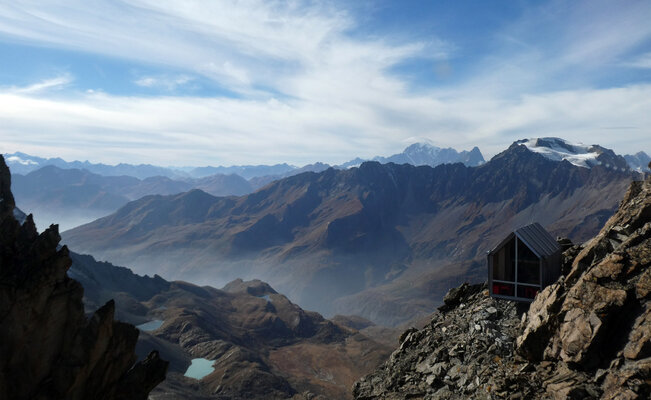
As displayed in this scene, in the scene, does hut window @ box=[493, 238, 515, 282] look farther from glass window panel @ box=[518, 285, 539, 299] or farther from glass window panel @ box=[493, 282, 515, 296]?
glass window panel @ box=[518, 285, 539, 299]

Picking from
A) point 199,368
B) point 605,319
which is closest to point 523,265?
point 605,319

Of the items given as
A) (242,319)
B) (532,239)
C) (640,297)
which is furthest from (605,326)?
(242,319)

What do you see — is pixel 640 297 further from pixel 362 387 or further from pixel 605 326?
pixel 362 387

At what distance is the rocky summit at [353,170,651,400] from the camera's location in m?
13.6

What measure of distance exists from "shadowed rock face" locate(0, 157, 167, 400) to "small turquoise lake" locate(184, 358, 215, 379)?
10127cm

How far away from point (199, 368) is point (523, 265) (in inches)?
4643

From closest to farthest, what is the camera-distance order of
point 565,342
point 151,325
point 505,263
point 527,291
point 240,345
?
point 565,342
point 527,291
point 505,263
point 240,345
point 151,325

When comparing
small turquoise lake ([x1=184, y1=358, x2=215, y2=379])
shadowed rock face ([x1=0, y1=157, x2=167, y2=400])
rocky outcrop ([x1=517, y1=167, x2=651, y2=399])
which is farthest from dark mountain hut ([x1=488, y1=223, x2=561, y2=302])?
small turquoise lake ([x1=184, y1=358, x2=215, y2=379])

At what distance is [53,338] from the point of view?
62.0 feet

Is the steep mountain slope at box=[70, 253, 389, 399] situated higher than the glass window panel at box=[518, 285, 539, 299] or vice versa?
the glass window panel at box=[518, 285, 539, 299]

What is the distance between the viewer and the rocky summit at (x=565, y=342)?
44.8 ft

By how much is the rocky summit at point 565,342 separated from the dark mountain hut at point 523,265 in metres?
0.85

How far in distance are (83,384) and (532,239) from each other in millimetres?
25302

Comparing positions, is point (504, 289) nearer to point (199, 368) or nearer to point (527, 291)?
point (527, 291)
